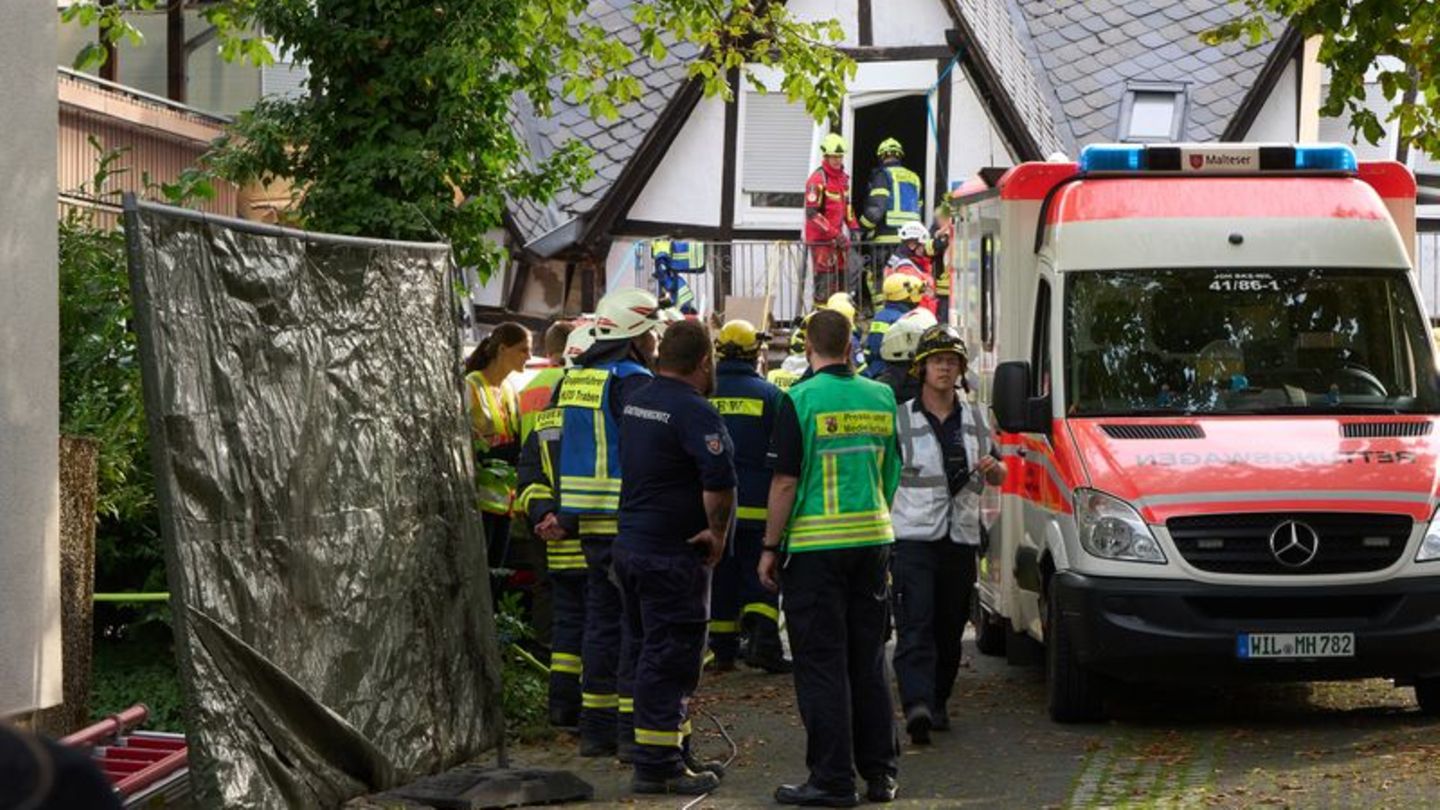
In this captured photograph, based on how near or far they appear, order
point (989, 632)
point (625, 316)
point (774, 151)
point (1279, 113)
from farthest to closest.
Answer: point (1279, 113), point (774, 151), point (989, 632), point (625, 316)

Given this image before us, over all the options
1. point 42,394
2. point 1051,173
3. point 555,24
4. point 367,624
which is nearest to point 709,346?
point 367,624

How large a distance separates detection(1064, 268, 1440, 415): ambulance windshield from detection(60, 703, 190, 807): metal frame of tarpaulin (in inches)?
228

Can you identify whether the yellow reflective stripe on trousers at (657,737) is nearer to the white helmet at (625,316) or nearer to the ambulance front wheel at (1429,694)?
the white helmet at (625,316)

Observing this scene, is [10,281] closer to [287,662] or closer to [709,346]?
[287,662]

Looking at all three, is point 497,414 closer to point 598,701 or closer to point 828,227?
point 598,701

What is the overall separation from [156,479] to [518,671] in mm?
5595

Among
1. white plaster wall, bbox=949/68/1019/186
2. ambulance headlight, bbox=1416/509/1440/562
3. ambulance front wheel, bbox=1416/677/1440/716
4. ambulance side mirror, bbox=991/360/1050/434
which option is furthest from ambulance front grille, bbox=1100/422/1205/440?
white plaster wall, bbox=949/68/1019/186

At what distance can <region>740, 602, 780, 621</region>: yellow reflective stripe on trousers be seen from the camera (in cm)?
1455

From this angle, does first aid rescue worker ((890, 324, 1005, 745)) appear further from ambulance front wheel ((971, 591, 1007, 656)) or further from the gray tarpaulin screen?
ambulance front wheel ((971, 591, 1007, 656))

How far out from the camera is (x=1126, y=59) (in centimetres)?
3319

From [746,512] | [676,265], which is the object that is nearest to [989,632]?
[746,512]

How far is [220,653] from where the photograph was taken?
24.6 ft

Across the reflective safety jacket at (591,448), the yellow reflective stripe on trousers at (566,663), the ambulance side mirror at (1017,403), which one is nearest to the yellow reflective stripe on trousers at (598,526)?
the reflective safety jacket at (591,448)

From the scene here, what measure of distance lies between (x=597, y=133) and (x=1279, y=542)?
65.7 feet
